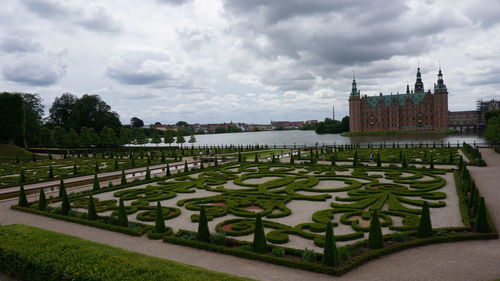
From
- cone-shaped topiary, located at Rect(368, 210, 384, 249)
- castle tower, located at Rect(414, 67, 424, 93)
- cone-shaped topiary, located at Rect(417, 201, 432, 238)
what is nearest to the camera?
cone-shaped topiary, located at Rect(368, 210, 384, 249)

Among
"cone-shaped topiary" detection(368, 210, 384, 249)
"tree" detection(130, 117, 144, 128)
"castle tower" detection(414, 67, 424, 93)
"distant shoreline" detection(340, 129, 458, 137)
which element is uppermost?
"castle tower" detection(414, 67, 424, 93)

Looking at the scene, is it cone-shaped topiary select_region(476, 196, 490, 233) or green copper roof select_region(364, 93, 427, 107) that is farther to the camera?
green copper roof select_region(364, 93, 427, 107)

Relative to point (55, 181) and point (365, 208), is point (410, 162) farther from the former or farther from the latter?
point (55, 181)

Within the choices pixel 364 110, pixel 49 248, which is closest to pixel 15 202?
pixel 49 248

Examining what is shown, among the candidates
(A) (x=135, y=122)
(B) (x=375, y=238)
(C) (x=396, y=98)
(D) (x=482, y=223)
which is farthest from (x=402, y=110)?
(B) (x=375, y=238)

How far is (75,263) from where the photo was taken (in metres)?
6.11

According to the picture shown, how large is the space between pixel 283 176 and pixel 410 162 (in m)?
11.6

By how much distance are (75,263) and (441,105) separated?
11276 centimetres

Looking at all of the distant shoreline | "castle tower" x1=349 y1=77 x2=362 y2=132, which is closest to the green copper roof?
"castle tower" x1=349 y1=77 x2=362 y2=132

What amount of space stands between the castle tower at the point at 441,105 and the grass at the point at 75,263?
365 ft

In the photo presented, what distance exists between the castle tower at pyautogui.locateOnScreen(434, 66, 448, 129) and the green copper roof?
5024mm

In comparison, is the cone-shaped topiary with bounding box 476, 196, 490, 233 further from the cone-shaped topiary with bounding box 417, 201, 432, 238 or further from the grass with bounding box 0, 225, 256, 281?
the grass with bounding box 0, 225, 256, 281

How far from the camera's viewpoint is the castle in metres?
99.9

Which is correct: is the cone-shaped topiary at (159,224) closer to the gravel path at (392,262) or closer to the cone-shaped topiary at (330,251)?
the gravel path at (392,262)
